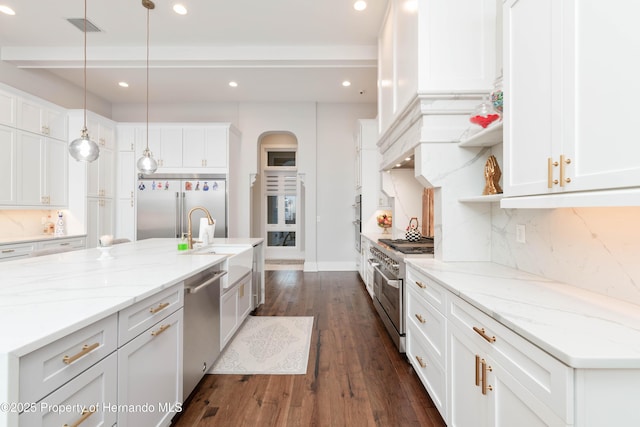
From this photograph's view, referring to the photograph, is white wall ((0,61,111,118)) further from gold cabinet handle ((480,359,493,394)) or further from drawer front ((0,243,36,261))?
gold cabinet handle ((480,359,493,394))

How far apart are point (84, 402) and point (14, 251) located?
3.90 m

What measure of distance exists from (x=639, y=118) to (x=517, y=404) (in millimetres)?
→ 969

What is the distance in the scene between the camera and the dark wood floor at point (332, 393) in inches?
70.4

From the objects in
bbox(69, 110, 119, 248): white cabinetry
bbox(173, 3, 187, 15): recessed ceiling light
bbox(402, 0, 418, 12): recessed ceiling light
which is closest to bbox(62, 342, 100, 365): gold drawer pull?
bbox(402, 0, 418, 12): recessed ceiling light

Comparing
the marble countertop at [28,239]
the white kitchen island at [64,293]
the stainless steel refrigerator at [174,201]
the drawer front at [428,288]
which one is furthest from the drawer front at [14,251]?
the drawer front at [428,288]

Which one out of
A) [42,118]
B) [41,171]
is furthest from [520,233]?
[42,118]

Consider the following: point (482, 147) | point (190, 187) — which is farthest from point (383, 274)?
point (190, 187)

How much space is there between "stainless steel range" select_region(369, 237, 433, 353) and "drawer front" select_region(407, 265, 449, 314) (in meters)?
0.16

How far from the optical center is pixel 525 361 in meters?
0.98

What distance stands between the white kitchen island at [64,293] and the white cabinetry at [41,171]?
2.76m

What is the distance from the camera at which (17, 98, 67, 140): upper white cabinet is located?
406 cm

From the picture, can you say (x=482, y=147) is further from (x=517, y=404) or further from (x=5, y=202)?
(x=5, y=202)

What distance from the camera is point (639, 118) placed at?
87cm

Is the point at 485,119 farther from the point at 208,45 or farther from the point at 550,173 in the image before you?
the point at 208,45
